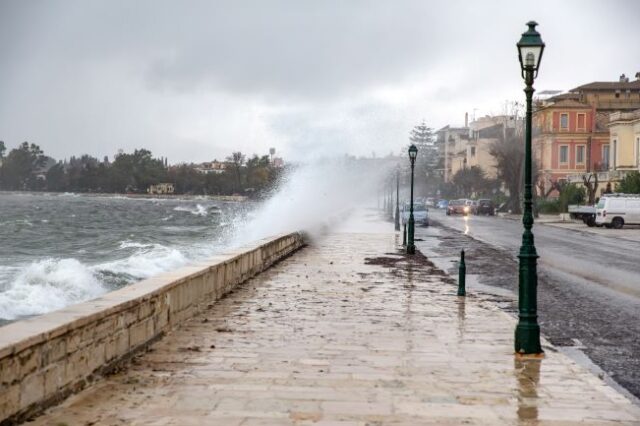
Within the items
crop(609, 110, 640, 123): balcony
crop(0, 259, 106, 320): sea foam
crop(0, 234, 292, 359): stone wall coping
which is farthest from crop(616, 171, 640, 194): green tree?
crop(0, 234, 292, 359): stone wall coping

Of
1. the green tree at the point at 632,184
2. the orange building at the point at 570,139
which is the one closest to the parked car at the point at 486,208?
the orange building at the point at 570,139

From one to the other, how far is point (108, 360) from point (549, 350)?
17.0 feet

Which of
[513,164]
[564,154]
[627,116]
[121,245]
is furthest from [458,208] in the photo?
[121,245]

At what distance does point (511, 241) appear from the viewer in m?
35.2

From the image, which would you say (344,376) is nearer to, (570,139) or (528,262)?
(528,262)

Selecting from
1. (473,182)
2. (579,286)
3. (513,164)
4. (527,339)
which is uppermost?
(513,164)

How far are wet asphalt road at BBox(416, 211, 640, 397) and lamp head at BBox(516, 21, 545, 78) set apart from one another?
3602 millimetres

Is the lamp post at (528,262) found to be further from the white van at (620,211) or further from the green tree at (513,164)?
the green tree at (513,164)

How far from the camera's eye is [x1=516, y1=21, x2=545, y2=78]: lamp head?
30.9 ft

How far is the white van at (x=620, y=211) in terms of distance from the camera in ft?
158

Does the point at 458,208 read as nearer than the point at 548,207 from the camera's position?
No

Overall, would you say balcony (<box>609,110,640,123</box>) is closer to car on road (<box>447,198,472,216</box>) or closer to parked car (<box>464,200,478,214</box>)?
parked car (<box>464,200,478,214</box>)

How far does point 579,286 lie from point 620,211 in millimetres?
32533

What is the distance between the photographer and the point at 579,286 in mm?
17984
